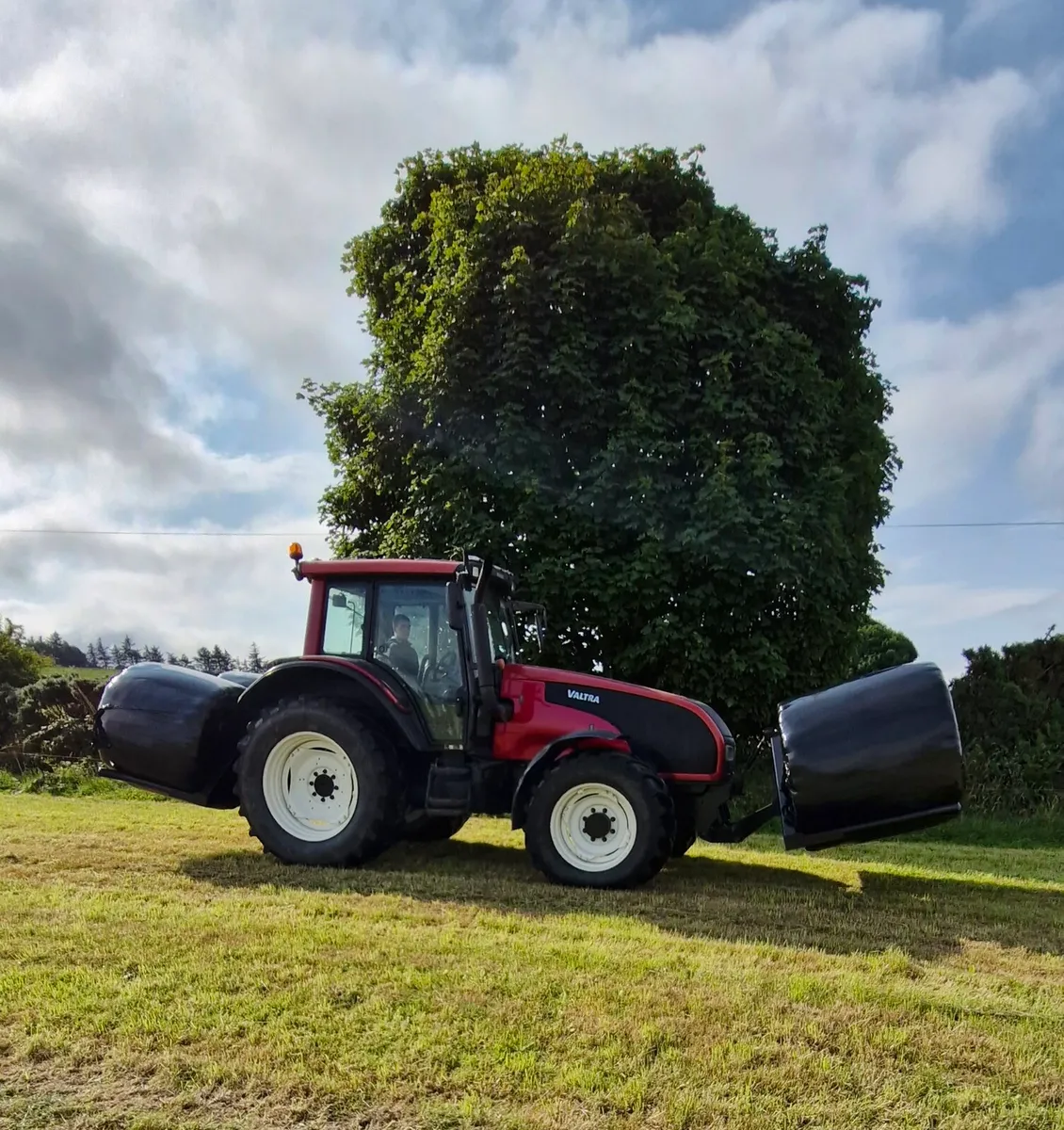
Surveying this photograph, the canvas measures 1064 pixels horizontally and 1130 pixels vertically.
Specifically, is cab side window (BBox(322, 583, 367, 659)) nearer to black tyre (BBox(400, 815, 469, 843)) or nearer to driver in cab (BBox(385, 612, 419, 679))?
driver in cab (BBox(385, 612, 419, 679))

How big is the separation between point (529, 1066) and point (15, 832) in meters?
6.33

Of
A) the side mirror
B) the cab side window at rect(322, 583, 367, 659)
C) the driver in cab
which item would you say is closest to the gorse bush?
the cab side window at rect(322, 583, 367, 659)

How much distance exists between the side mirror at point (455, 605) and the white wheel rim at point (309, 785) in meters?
1.22

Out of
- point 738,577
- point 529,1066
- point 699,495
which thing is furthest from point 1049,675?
point 529,1066

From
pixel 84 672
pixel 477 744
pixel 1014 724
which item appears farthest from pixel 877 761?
pixel 84 672

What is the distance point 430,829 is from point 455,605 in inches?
99.7

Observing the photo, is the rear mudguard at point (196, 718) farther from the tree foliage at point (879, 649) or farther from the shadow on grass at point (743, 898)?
the tree foliage at point (879, 649)

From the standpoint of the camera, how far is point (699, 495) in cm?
1158

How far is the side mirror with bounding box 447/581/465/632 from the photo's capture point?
6.91 meters

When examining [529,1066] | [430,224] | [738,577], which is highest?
[430,224]

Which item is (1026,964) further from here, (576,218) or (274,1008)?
(576,218)

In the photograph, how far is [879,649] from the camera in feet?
53.2

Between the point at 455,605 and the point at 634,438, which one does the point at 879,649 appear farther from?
the point at 455,605

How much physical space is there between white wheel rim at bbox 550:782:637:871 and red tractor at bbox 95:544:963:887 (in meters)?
0.01
